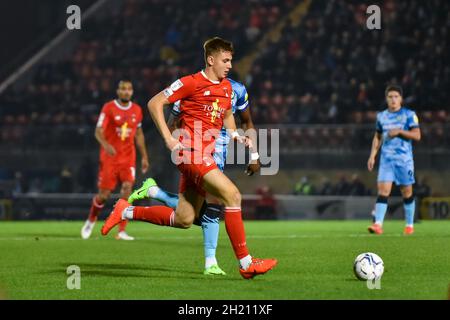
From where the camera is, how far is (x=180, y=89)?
8.41 meters

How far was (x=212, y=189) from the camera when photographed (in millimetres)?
8188

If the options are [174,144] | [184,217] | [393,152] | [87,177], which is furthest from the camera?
[87,177]

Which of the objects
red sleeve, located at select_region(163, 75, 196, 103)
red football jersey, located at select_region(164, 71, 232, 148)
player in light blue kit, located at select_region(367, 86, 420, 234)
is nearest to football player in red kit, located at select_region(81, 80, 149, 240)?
player in light blue kit, located at select_region(367, 86, 420, 234)

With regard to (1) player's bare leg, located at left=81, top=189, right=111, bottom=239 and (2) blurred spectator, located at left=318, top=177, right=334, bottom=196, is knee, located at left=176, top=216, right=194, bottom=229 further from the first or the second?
(2) blurred spectator, located at left=318, top=177, right=334, bottom=196

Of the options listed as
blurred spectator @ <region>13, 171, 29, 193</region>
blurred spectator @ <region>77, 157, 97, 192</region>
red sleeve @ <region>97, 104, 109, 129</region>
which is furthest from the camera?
blurred spectator @ <region>13, 171, 29, 193</region>

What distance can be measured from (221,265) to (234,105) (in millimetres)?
1787

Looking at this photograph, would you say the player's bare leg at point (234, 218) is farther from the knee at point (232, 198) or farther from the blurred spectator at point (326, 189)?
the blurred spectator at point (326, 189)

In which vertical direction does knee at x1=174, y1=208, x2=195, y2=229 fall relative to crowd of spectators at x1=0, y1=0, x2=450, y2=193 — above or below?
below

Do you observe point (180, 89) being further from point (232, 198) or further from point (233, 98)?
point (232, 198)

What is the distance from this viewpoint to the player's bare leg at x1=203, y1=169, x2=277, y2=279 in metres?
8.09

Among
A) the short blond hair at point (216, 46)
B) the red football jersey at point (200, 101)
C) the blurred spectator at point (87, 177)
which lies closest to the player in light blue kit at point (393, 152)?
the red football jersey at point (200, 101)

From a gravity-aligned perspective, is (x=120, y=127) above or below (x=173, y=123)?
above

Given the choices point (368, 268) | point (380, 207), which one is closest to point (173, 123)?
point (368, 268)

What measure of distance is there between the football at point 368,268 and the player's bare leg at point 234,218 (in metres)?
0.71
